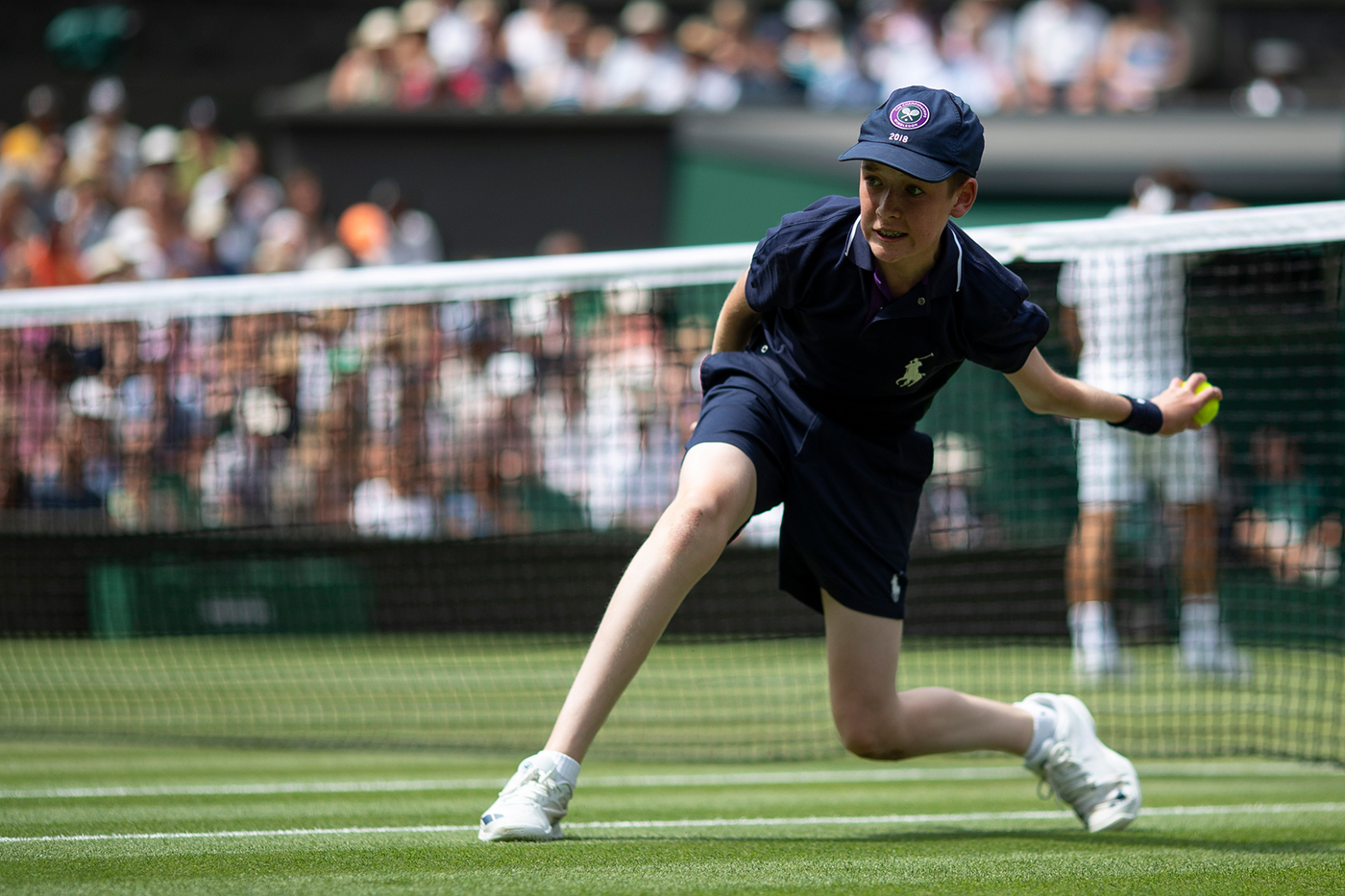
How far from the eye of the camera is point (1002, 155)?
13.3 meters

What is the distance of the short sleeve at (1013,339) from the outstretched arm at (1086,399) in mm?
85

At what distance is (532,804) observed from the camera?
3.72 meters

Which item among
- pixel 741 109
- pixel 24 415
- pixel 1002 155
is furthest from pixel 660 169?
pixel 24 415

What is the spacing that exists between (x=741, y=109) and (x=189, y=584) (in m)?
6.83

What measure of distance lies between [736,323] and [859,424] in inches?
19.1

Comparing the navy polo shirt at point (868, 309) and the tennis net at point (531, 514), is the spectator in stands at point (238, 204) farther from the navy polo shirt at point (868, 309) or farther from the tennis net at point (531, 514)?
the navy polo shirt at point (868, 309)

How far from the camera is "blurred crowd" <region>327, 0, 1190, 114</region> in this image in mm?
14422

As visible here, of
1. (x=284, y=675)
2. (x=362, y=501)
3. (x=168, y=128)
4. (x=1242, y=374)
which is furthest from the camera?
(x=168, y=128)

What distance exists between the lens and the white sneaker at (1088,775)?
14.6ft

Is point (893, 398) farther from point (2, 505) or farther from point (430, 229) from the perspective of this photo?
point (430, 229)

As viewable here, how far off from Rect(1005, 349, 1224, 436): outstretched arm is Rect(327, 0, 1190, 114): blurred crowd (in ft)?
33.2

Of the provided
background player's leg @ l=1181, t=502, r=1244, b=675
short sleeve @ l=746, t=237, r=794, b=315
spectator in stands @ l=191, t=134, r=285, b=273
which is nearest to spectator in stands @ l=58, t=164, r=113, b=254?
spectator in stands @ l=191, t=134, r=285, b=273

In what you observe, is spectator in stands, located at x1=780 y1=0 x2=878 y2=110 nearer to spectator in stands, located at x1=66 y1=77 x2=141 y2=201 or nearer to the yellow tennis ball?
spectator in stands, located at x1=66 y1=77 x2=141 y2=201

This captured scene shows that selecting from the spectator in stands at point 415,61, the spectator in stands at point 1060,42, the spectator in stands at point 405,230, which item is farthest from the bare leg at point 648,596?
the spectator in stands at point 1060,42
